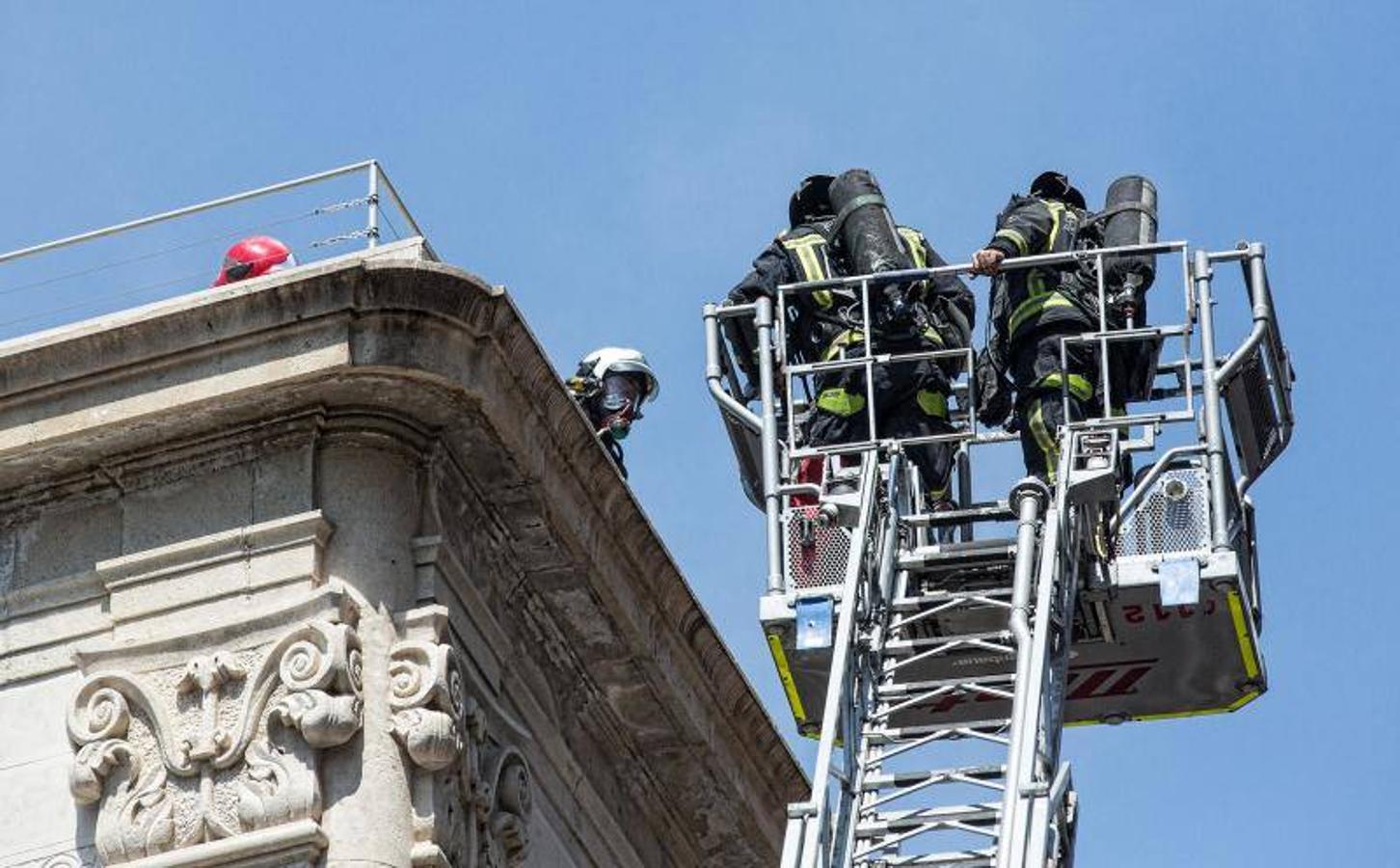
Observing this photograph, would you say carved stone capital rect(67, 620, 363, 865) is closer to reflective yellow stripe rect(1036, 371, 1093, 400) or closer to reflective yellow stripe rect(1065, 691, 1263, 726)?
reflective yellow stripe rect(1036, 371, 1093, 400)

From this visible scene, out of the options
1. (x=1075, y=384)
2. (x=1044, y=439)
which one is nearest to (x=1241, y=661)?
(x=1044, y=439)

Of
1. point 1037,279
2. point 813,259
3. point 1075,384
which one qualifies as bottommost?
point 1075,384

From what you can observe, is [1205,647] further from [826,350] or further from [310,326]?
[310,326]

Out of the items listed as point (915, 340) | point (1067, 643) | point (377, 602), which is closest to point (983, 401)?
point (915, 340)

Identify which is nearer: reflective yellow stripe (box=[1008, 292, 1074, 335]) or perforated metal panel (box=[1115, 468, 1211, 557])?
perforated metal panel (box=[1115, 468, 1211, 557])

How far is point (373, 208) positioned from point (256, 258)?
3.54 ft

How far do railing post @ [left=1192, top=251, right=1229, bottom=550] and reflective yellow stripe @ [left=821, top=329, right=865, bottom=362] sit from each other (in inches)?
75.7

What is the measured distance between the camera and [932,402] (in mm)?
24484

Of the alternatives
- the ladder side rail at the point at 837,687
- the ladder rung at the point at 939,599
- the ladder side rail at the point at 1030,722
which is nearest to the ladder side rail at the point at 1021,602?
the ladder side rail at the point at 1030,722

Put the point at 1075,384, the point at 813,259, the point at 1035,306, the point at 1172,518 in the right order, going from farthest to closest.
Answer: the point at 813,259, the point at 1035,306, the point at 1075,384, the point at 1172,518

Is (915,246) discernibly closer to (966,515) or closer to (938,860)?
(966,515)

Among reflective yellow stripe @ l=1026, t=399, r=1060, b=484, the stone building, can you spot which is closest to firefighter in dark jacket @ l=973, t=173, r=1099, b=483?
reflective yellow stripe @ l=1026, t=399, r=1060, b=484

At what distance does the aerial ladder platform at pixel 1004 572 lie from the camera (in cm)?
2144

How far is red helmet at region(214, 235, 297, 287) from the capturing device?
23344 mm
